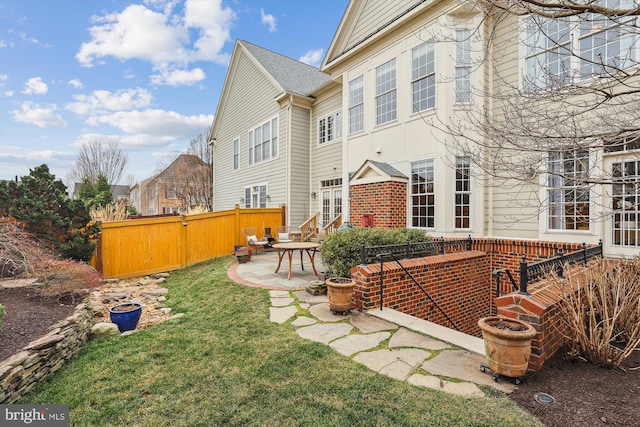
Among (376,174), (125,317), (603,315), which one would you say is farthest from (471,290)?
(125,317)

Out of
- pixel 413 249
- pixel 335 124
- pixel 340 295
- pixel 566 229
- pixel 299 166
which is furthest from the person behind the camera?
pixel 299 166

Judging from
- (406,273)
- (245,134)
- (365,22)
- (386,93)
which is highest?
(365,22)

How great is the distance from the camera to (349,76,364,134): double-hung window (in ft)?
34.0

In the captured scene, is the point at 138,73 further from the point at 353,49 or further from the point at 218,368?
the point at 218,368

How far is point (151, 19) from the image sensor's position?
11.1 metres

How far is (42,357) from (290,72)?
15.6 metres

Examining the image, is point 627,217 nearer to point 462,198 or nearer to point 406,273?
point 462,198

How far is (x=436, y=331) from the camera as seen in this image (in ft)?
12.8

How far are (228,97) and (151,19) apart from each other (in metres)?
7.74

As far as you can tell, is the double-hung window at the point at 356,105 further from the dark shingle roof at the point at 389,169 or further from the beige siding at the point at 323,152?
the dark shingle roof at the point at 389,169

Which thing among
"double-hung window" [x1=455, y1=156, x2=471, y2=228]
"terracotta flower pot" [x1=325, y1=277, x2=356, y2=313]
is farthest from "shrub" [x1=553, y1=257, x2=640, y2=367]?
"double-hung window" [x1=455, y1=156, x2=471, y2=228]

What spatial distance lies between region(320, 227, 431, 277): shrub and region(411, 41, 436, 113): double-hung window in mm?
4257

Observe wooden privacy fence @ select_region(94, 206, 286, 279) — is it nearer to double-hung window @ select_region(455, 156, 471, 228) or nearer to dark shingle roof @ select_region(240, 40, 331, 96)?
dark shingle roof @ select_region(240, 40, 331, 96)

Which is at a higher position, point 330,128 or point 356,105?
point 356,105
